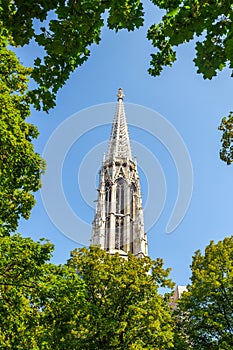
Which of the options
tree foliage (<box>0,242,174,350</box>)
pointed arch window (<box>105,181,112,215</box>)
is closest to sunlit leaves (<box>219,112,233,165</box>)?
tree foliage (<box>0,242,174,350</box>)

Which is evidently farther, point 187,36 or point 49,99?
point 49,99

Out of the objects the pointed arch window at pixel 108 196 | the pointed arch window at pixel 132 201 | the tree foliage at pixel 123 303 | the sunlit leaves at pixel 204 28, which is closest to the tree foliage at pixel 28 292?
the tree foliage at pixel 123 303

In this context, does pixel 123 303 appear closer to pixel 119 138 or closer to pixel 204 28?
pixel 204 28

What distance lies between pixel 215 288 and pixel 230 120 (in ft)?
30.4

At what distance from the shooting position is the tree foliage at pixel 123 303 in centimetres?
1316

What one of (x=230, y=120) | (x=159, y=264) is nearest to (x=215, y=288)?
(x=159, y=264)

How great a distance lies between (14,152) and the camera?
931 centimetres

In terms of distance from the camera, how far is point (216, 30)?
14.0 feet

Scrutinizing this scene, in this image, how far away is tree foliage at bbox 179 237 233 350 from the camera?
15.2m

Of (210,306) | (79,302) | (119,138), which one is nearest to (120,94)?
(119,138)

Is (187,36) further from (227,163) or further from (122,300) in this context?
(122,300)

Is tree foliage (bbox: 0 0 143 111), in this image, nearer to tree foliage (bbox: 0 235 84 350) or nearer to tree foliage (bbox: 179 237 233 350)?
tree foliage (bbox: 0 235 84 350)

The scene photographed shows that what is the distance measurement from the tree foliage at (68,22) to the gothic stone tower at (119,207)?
43926 millimetres

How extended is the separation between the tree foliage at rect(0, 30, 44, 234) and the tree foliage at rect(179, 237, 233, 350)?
956 cm
